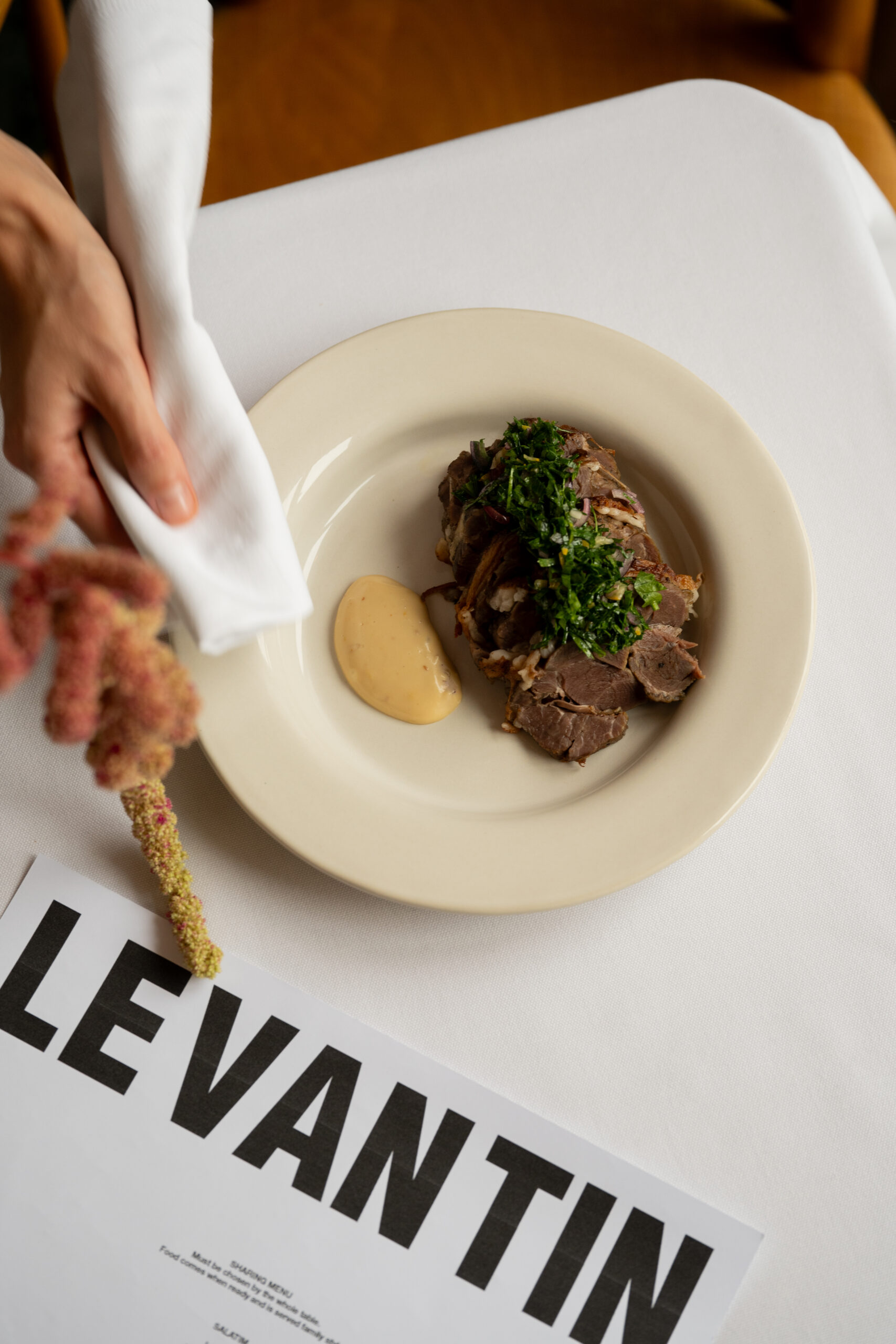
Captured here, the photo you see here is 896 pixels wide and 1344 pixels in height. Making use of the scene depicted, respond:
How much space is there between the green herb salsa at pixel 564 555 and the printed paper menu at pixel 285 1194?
60 cm

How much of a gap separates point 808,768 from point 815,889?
165mm

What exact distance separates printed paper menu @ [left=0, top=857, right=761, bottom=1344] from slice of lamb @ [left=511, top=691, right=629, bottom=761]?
0.44 metres

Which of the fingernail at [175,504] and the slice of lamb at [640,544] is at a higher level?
the slice of lamb at [640,544]

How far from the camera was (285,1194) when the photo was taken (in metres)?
1.13

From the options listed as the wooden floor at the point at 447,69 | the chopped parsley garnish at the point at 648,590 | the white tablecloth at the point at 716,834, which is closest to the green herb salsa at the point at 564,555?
the chopped parsley garnish at the point at 648,590

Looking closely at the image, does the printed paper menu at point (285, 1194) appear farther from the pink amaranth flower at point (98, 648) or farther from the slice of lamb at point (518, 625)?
the pink amaranth flower at point (98, 648)

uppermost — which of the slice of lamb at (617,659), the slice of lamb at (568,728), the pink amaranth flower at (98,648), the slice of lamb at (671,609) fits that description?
the slice of lamb at (671,609)

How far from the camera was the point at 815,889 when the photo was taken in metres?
1.22

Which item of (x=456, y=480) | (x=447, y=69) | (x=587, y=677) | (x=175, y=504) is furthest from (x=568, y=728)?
(x=447, y=69)

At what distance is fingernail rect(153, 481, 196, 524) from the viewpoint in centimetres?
100

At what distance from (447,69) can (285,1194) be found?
6.38 ft

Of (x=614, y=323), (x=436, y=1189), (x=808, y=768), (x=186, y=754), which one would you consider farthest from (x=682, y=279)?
(x=436, y=1189)

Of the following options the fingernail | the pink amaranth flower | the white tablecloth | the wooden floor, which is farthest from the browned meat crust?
the wooden floor

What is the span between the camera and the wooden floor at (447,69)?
1717 mm
